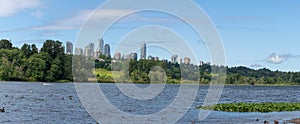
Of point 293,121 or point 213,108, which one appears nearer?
point 293,121

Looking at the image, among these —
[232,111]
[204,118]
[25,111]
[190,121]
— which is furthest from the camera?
[232,111]

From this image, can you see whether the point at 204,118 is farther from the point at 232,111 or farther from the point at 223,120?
the point at 232,111

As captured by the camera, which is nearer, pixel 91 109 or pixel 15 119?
pixel 15 119

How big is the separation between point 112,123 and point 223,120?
41.8 feet

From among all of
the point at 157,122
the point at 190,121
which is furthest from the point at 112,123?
the point at 190,121

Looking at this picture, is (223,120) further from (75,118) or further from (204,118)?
(75,118)

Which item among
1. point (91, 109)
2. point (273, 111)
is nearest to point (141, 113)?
point (91, 109)

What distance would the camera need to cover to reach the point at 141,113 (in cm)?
5856

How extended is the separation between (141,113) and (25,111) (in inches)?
549

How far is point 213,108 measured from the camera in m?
65.7

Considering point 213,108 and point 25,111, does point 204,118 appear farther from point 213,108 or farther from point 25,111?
point 25,111

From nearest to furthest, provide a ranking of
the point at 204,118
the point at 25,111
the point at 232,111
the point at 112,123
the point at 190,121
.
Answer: the point at 112,123
the point at 190,121
the point at 204,118
the point at 25,111
the point at 232,111

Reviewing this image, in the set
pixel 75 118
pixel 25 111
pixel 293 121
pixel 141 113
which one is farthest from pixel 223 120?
pixel 25 111

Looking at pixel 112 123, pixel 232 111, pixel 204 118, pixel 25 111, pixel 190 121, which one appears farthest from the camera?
pixel 232 111
